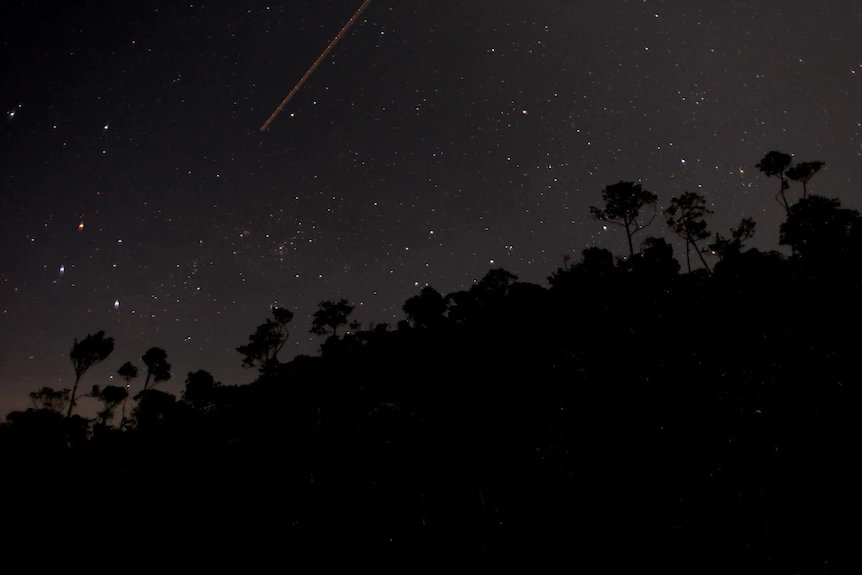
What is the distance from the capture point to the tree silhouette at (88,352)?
42938 mm

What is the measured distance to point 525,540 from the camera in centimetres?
734

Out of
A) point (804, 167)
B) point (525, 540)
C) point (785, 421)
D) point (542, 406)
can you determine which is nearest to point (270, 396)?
point (542, 406)

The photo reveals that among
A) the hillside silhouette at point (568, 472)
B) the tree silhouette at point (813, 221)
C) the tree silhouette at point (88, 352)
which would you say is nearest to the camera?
the hillside silhouette at point (568, 472)

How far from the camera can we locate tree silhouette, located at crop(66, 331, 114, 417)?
42.9 meters

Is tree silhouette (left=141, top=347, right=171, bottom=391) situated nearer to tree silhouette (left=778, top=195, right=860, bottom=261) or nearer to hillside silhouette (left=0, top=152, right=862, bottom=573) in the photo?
hillside silhouette (left=0, top=152, right=862, bottom=573)

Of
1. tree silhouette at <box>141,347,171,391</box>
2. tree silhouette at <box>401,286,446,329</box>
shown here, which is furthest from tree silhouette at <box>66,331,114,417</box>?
tree silhouette at <box>401,286,446,329</box>

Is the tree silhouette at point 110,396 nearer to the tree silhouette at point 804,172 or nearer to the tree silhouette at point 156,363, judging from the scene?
the tree silhouette at point 156,363

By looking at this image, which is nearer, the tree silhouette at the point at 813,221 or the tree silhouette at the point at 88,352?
the tree silhouette at the point at 813,221

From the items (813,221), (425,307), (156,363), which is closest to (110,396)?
(156,363)

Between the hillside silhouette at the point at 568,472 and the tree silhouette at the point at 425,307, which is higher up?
the tree silhouette at the point at 425,307

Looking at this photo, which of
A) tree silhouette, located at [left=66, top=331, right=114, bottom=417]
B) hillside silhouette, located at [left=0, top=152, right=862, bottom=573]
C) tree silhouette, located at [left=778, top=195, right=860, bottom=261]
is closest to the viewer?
hillside silhouette, located at [left=0, top=152, right=862, bottom=573]

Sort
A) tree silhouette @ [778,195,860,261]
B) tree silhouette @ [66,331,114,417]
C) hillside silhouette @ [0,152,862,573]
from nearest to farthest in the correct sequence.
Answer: hillside silhouette @ [0,152,862,573] < tree silhouette @ [778,195,860,261] < tree silhouette @ [66,331,114,417]

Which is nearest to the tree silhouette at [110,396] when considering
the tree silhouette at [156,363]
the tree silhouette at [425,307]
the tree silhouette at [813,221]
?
the tree silhouette at [156,363]

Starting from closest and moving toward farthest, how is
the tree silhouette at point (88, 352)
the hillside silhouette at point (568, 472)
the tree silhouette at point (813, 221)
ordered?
1. the hillside silhouette at point (568, 472)
2. the tree silhouette at point (813, 221)
3. the tree silhouette at point (88, 352)
